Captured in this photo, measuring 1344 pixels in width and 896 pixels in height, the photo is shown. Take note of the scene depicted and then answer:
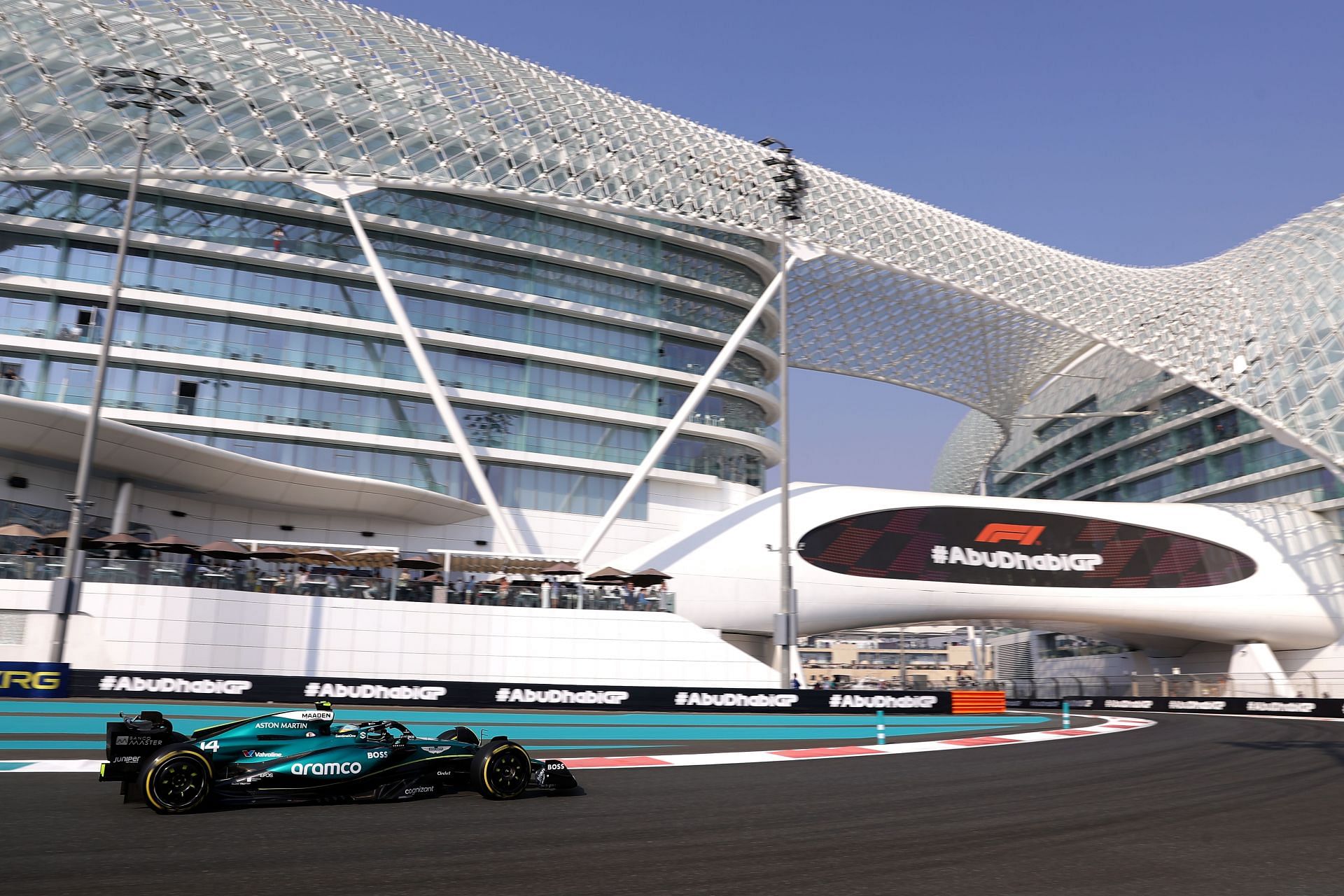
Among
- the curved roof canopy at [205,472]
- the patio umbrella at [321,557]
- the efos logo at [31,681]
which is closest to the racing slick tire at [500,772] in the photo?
the efos logo at [31,681]

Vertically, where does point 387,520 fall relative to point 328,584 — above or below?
above

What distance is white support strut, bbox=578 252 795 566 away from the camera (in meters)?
40.0

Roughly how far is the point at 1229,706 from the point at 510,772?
3867cm

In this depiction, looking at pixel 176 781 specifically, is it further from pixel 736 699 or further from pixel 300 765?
pixel 736 699

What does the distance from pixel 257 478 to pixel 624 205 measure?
17727 mm

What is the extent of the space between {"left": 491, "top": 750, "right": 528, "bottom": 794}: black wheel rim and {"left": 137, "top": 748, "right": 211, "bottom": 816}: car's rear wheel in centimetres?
A: 292

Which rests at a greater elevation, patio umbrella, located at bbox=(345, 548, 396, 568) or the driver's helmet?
patio umbrella, located at bbox=(345, 548, 396, 568)

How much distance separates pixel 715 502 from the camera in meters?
46.6

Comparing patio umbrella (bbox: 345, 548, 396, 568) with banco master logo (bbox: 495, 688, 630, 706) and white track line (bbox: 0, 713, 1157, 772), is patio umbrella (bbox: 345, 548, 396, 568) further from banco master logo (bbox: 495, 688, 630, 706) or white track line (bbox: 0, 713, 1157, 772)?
white track line (bbox: 0, 713, 1157, 772)

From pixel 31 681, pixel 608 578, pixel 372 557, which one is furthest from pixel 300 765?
pixel 372 557

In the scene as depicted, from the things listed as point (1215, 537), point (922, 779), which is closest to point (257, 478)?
point (922, 779)

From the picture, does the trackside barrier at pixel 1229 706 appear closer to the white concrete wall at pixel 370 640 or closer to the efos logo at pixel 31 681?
the white concrete wall at pixel 370 640

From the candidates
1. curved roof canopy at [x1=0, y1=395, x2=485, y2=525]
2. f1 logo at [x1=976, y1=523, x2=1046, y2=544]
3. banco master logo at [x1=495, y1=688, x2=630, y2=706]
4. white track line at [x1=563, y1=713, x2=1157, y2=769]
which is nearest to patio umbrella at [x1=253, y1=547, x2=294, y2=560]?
curved roof canopy at [x1=0, y1=395, x2=485, y2=525]

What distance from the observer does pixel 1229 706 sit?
1590 inches
